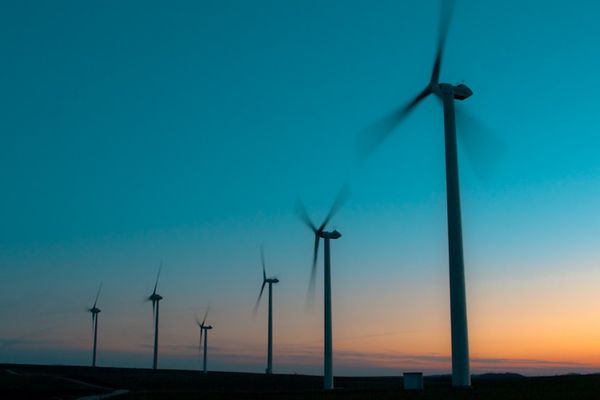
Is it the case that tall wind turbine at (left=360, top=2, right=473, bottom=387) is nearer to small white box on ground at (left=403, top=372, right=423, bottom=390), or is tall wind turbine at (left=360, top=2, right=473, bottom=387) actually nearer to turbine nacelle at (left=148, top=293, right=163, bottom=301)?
small white box on ground at (left=403, top=372, right=423, bottom=390)

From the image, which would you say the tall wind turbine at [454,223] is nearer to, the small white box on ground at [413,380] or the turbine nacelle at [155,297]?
the small white box on ground at [413,380]

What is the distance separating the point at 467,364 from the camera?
5975cm

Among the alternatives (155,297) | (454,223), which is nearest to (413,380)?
(454,223)

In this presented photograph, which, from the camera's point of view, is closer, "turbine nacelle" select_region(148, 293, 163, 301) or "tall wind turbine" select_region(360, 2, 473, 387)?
"tall wind turbine" select_region(360, 2, 473, 387)

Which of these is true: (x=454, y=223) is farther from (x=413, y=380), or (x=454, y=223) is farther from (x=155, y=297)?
(x=155, y=297)

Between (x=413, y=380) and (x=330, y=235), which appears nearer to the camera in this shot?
(x=413, y=380)

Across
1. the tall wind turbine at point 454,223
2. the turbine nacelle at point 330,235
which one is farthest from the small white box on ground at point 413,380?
the turbine nacelle at point 330,235

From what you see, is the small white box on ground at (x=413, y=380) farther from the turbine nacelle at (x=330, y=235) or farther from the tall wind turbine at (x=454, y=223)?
the turbine nacelle at (x=330, y=235)

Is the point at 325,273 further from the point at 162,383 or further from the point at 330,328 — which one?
the point at 162,383

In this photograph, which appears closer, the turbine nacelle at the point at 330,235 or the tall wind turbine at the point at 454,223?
the tall wind turbine at the point at 454,223

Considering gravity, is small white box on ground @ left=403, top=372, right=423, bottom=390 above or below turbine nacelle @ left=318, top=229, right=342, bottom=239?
below

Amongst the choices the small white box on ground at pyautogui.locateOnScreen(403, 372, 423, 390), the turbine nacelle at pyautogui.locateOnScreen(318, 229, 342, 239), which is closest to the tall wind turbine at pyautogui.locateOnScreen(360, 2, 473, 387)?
the small white box on ground at pyautogui.locateOnScreen(403, 372, 423, 390)

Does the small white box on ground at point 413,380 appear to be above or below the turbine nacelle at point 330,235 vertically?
below

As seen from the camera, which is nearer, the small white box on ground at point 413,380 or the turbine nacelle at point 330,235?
the small white box on ground at point 413,380
